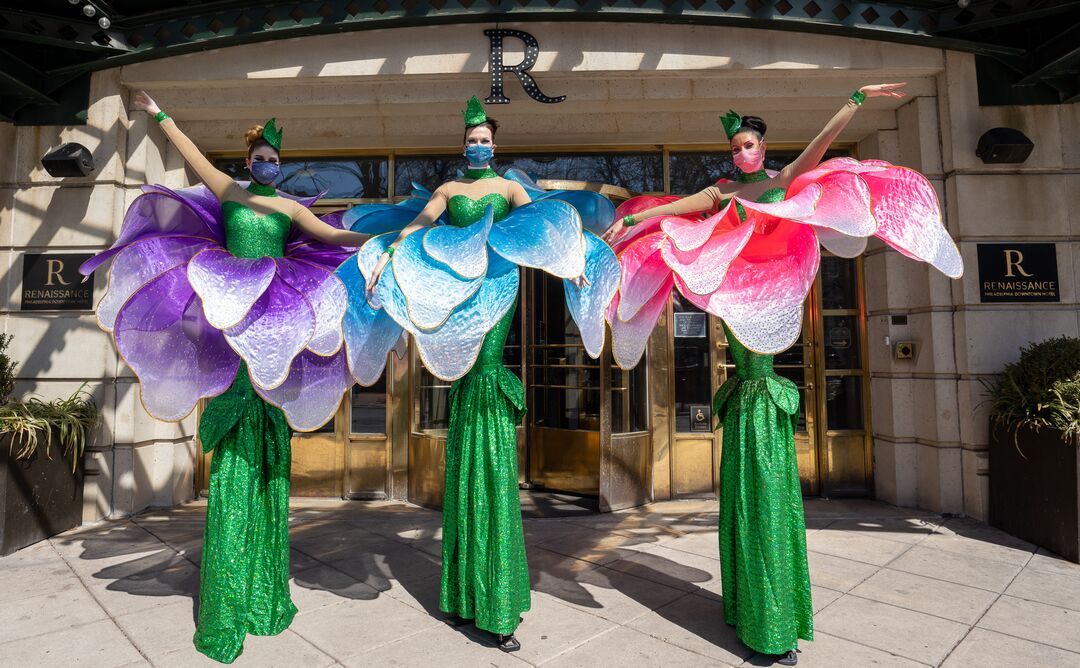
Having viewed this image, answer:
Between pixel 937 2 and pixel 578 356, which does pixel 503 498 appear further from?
pixel 937 2

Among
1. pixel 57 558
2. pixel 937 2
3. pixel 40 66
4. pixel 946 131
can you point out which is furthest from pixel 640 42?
pixel 57 558

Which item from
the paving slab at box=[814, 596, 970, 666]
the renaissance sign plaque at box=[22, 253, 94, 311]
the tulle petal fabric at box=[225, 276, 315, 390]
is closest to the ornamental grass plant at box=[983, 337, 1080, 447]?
the paving slab at box=[814, 596, 970, 666]

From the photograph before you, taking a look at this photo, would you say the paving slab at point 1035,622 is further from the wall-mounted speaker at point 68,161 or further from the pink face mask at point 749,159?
the wall-mounted speaker at point 68,161

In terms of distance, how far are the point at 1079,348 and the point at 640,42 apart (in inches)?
172

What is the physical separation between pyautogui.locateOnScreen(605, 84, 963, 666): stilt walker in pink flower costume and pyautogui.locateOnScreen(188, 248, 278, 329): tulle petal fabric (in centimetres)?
167

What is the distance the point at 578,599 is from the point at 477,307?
1.94 m

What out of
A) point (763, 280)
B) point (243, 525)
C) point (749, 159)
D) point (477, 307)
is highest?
point (749, 159)

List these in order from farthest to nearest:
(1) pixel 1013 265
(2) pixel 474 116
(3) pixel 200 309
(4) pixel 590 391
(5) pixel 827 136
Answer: (4) pixel 590 391
(1) pixel 1013 265
(2) pixel 474 116
(3) pixel 200 309
(5) pixel 827 136

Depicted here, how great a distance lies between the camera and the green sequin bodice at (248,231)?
114 inches

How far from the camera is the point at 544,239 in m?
2.51

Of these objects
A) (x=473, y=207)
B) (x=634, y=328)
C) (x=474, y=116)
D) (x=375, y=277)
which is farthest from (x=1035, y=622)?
(x=474, y=116)

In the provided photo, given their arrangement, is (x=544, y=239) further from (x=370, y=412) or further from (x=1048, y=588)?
(x=370, y=412)

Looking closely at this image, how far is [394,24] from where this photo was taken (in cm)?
497

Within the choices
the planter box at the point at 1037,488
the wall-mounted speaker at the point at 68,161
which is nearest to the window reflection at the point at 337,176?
the wall-mounted speaker at the point at 68,161
